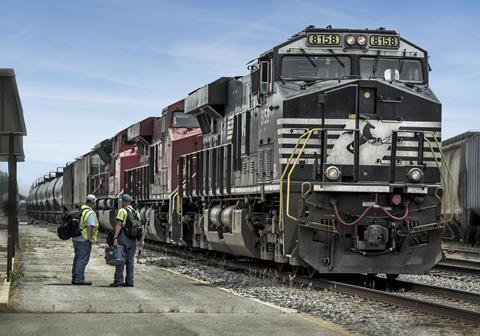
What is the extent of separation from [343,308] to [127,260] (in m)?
4.34

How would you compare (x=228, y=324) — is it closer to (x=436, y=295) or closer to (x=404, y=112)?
(x=436, y=295)

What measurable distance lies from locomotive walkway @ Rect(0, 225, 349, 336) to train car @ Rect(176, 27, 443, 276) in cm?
210

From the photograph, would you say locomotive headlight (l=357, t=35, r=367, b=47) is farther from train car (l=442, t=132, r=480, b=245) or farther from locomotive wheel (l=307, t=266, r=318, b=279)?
train car (l=442, t=132, r=480, b=245)

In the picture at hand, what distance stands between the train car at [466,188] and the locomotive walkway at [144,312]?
18.2 meters

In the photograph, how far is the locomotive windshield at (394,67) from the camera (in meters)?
15.1

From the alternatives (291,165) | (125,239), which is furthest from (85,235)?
(291,165)

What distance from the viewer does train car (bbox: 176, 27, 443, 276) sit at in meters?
14.1

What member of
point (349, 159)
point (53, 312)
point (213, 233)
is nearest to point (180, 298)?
point (53, 312)

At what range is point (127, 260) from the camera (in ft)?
46.6

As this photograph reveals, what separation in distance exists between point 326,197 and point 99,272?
5298 mm

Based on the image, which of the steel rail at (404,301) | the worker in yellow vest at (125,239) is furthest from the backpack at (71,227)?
the steel rail at (404,301)

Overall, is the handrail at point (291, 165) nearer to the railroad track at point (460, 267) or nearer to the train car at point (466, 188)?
the railroad track at point (460, 267)

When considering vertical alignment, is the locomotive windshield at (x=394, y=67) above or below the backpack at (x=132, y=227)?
above

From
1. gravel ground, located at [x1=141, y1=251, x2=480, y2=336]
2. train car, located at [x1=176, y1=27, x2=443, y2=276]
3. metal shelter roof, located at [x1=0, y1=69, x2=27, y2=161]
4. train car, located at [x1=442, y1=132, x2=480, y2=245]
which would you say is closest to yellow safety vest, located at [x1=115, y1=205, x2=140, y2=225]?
gravel ground, located at [x1=141, y1=251, x2=480, y2=336]
